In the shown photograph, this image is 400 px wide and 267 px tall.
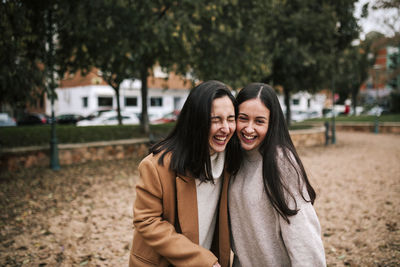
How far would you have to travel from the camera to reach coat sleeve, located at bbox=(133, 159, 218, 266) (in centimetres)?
178

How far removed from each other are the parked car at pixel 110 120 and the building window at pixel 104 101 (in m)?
8.79

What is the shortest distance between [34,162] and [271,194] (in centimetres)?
776

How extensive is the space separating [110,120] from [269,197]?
23048mm

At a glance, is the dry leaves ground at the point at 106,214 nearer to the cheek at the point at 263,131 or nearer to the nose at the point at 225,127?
the cheek at the point at 263,131

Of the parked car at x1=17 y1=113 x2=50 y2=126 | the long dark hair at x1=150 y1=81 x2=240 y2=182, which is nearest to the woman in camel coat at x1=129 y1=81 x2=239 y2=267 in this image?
the long dark hair at x1=150 y1=81 x2=240 y2=182

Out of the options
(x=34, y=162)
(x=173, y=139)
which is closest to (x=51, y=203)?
(x=34, y=162)

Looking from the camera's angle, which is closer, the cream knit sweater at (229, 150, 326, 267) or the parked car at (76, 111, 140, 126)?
the cream knit sweater at (229, 150, 326, 267)

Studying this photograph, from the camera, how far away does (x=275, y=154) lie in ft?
6.23

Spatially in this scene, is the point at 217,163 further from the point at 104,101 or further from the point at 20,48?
the point at 104,101

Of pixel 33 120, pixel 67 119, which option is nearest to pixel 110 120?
pixel 67 119

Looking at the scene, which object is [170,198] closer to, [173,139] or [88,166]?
[173,139]

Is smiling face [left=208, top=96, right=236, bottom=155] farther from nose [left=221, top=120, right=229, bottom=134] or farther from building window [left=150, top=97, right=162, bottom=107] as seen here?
building window [left=150, top=97, right=162, bottom=107]

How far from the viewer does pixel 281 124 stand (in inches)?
79.7

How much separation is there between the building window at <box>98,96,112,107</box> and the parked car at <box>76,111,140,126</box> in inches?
346
